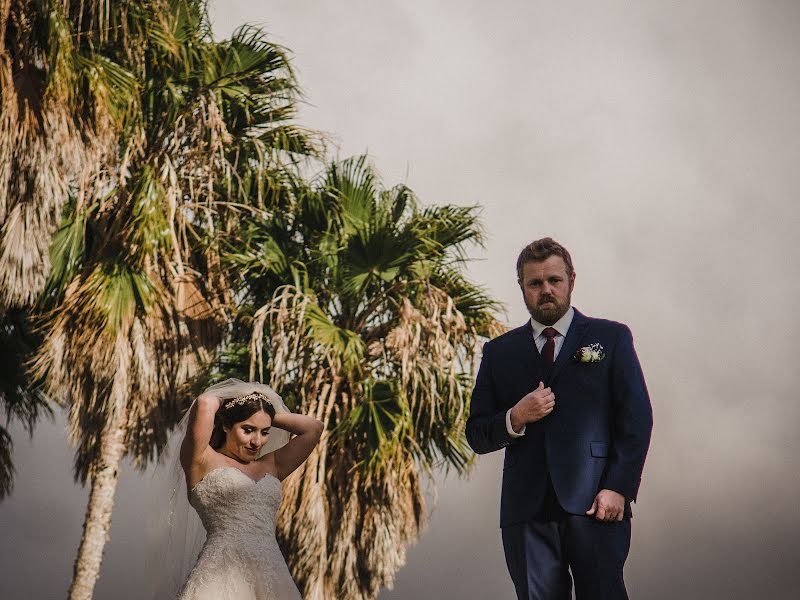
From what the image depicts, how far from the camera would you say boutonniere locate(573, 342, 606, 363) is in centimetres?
289

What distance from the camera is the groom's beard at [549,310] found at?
300 cm

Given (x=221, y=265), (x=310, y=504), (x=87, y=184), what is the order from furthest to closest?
(x=221, y=265), (x=87, y=184), (x=310, y=504)

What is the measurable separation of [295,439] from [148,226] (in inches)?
186

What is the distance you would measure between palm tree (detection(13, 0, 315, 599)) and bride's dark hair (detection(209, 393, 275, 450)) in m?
4.40

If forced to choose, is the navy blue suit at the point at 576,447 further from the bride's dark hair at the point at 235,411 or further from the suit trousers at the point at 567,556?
the bride's dark hair at the point at 235,411

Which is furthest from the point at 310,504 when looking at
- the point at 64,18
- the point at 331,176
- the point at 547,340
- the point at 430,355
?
the point at 547,340

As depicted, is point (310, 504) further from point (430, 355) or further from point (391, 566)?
point (430, 355)

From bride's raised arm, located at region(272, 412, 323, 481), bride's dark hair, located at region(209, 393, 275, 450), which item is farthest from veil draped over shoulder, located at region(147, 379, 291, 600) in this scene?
bride's dark hair, located at region(209, 393, 275, 450)

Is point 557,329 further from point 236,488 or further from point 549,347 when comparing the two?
point 236,488

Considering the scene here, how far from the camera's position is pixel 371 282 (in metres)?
9.27

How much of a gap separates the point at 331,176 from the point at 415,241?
1.33m

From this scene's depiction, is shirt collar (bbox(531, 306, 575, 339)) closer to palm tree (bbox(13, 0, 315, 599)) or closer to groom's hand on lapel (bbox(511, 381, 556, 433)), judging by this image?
groom's hand on lapel (bbox(511, 381, 556, 433))

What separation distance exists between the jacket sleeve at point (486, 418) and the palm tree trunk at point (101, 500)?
5.99 meters

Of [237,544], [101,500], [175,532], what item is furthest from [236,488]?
[101,500]
